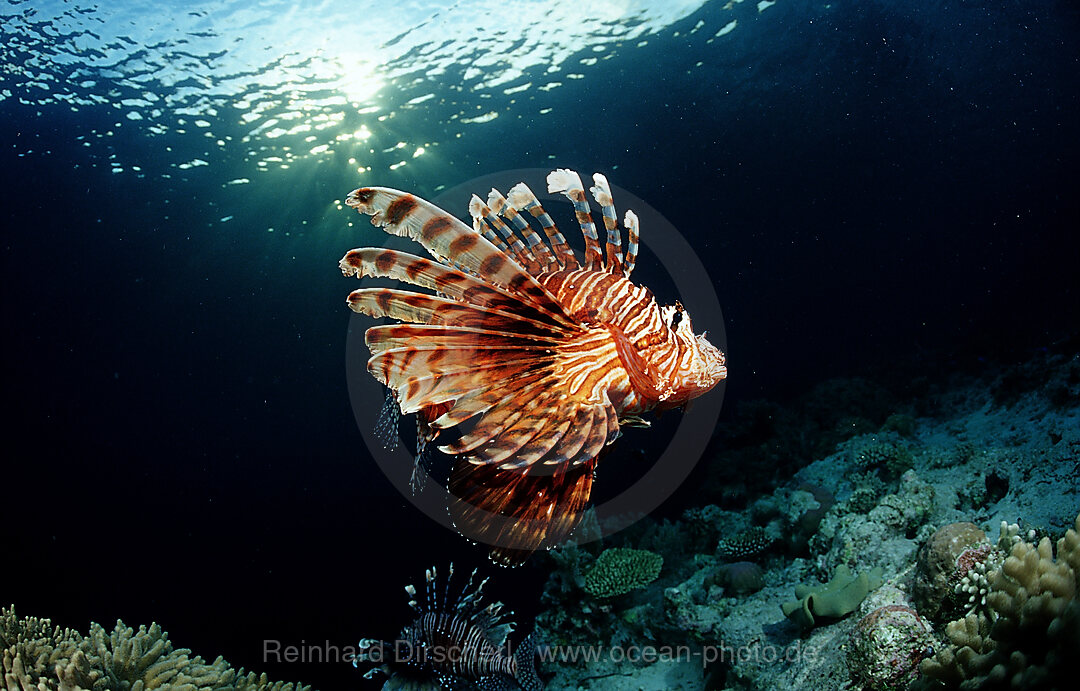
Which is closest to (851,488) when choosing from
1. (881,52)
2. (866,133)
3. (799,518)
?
(799,518)

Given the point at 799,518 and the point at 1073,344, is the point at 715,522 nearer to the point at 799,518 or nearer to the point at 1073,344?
the point at 799,518

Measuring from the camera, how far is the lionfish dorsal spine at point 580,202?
2689mm

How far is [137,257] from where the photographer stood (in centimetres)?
2147

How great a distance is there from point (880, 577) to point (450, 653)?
12.1 ft

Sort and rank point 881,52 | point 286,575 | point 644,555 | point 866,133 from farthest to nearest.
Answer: point 866,133
point 286,575
point 881,52
point 644,555

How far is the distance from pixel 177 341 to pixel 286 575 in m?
15.4

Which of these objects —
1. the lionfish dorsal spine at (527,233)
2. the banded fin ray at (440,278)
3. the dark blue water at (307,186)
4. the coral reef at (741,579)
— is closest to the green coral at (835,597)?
the coral reef at (741,579)

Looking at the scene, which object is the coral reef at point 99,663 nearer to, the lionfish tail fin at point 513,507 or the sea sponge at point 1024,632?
the lionfish tail fin at point 513,507

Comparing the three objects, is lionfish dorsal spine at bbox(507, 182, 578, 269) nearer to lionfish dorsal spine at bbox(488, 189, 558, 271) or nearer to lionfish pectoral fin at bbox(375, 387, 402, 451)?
lionfish dorsal spine at bbox(488, 189, 558, 271)

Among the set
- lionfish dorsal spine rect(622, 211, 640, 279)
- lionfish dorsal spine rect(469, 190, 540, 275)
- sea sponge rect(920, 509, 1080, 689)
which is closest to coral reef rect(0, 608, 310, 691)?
lionfish dorsal spine rect(469, 190, 540, 275)

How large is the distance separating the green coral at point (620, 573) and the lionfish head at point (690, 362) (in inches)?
201

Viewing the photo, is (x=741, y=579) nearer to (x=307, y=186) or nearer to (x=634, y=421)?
(x=634, y=421)

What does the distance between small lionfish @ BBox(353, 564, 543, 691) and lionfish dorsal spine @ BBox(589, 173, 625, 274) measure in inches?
134

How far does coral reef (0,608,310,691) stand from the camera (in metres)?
3.31
